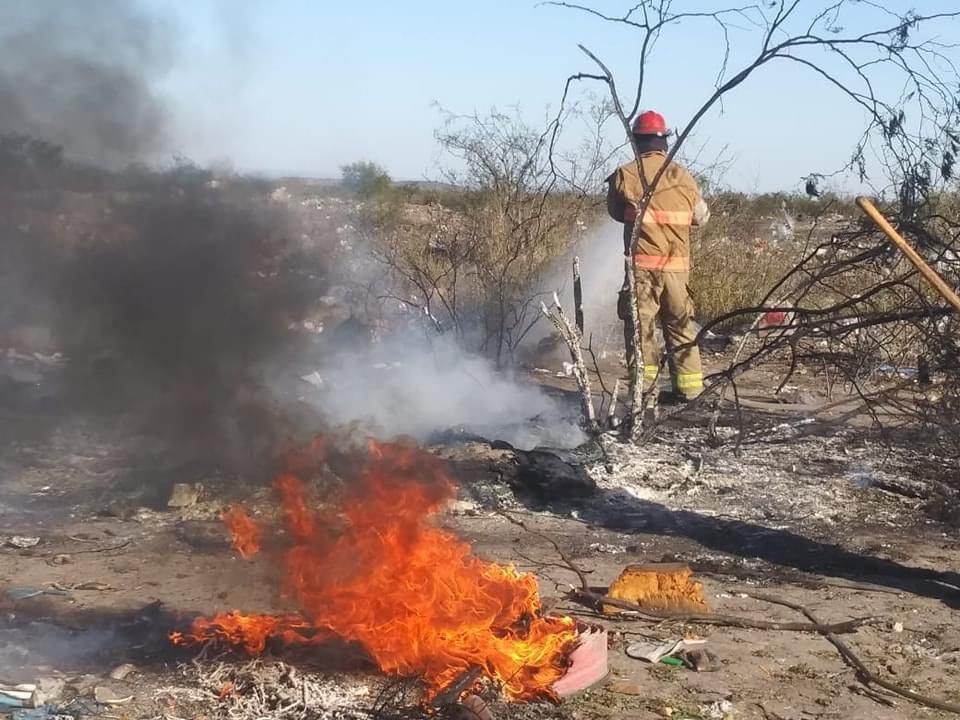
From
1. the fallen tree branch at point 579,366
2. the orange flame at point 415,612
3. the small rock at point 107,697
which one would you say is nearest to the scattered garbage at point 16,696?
the small rock at point 107,697

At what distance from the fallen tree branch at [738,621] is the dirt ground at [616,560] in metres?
0.05

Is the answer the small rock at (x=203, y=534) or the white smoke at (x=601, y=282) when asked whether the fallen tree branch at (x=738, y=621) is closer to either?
the small rock at (x=203, y=534)

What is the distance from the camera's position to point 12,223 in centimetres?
796

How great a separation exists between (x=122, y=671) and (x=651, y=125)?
20.9 ft

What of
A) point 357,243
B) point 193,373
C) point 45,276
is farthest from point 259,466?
point 357,243

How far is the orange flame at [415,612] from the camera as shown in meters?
4.11

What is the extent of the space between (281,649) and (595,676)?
1371mm

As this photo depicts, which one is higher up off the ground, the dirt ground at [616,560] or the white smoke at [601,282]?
the white smoke at [601,282]

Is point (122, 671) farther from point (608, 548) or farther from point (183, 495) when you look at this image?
point (608, 548)

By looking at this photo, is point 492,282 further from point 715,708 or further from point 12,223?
point 715,708

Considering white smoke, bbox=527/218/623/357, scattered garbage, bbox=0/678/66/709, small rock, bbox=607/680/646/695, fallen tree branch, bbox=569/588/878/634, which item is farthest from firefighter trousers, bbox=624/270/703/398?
scattered garbage, bbox=0/678/66/709

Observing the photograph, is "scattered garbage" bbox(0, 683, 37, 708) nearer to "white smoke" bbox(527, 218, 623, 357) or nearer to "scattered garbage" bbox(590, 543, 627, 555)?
"scattered garbage" bbox(590, 543, 627, 555)

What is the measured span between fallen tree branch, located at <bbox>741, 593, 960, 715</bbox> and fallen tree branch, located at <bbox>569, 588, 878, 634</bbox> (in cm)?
5

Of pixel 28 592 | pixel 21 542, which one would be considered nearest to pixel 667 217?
pixel 21 542
